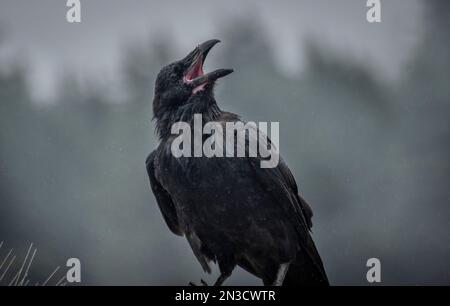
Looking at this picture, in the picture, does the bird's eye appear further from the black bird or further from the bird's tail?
the bird's tail

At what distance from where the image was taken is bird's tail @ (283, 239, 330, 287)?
480 centimetres

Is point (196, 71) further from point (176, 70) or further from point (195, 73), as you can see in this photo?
point (176, 70)

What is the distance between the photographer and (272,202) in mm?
4750

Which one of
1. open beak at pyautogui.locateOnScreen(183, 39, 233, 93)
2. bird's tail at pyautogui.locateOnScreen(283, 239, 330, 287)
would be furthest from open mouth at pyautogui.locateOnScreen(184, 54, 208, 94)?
bird's tail at pyautogui.locateOnScreen(283, 239, 330, 287)

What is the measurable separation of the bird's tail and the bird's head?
1436mm

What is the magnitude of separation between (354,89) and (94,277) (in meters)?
4.22

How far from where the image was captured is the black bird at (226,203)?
456 cm

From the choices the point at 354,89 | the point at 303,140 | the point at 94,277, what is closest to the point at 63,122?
the point at 94,277

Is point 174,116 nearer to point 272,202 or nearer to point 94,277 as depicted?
point 272,202

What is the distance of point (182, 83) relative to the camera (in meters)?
5.11

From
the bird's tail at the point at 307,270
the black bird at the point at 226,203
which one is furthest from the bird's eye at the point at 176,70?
the bird's tail at the point at 307,270

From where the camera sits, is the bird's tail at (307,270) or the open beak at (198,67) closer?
the bird's tail at (307,270)

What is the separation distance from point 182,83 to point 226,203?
1.10 metres

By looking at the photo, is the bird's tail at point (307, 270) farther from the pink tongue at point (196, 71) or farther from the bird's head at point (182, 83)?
the pink tongue at point (196, 71)
